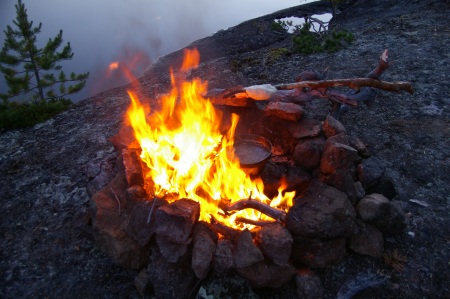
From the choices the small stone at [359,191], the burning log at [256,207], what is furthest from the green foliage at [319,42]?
the burning log at [256,207]

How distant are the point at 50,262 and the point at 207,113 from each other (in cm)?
335

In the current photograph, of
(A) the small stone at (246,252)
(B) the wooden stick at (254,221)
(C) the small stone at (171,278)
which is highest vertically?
(B) the wooden stick at (254,221)

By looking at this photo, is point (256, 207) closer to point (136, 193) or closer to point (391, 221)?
point (136, 193)

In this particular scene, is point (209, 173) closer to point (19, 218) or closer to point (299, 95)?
point (299, 95)

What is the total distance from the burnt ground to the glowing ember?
947 millimetres

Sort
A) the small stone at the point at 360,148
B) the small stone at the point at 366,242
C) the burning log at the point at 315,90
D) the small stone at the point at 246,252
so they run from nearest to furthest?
the small stone at the point at 246,252
the small stone at the point at 366,242
the small stone at the point at 360,148
the burning log at the point at 315,90

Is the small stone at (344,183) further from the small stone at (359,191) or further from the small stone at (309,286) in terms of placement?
the small stone at (309,286)

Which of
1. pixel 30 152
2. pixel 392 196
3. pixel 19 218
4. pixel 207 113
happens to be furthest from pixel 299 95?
pixel 30 152

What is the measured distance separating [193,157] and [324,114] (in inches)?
163

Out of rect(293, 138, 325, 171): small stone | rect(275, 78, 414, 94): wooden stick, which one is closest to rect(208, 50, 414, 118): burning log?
rect(275, 78, 414, 94): wooden stick

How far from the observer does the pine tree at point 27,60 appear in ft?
38.8

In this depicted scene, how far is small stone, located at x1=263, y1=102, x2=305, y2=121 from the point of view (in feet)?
16.9

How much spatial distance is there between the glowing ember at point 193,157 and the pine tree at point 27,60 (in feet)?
26.1

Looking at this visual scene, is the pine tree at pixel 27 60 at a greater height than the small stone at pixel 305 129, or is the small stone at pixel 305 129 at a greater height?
the pine tree at pixel 27 60
